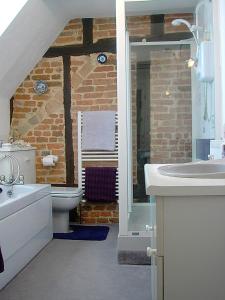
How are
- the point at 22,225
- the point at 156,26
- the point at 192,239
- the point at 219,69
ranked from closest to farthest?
the point at 192,239
the point at 22,225
the point at 219,69
the point at 156,26

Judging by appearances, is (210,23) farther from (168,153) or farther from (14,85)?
(14,85)

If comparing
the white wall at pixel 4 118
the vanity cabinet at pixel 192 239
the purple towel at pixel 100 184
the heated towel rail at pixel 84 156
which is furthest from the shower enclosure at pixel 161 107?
the vanity cabinet at pixel 192 239

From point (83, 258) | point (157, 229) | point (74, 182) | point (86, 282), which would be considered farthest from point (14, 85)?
point (157, 229)

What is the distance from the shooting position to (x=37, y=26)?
3209mm

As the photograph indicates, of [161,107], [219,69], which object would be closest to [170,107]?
[161,107]

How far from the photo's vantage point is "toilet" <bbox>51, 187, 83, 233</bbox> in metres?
3.26

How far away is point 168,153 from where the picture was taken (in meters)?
3.15

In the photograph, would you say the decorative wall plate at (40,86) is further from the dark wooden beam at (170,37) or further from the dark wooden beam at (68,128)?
the dark wooden beam at (170,37)

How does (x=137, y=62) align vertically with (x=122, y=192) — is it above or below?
above

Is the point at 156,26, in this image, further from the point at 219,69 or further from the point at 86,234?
the point at 86,234

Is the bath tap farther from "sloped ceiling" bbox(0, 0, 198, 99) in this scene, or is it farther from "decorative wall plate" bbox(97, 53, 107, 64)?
"decorative wall plate" bbox(97, 53, 107, 64)

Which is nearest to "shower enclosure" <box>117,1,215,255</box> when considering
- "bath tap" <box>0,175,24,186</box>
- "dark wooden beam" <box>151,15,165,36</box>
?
"dark wooden beam" <box>151,15,165,36</box>

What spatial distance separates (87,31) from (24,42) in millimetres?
863

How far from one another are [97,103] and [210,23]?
160cm
